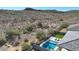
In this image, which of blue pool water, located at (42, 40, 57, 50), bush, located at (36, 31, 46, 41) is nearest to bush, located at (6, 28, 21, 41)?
bush, located at (36, 31, 46, 41)

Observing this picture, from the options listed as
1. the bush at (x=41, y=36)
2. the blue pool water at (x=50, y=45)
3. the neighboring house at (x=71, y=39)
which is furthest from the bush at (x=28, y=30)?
the neighboring house at (x=71, y=39)

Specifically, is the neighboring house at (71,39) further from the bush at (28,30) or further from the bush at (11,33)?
the bush at (11,33)

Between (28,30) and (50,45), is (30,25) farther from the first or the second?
(50,45)

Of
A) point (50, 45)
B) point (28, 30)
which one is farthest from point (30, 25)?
point (50, 45)

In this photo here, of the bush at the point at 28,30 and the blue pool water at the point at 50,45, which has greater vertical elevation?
the bush at the point at 28,30

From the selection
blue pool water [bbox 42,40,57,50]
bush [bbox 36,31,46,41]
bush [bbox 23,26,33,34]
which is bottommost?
blue pool water [bbox 42,40,57,50]

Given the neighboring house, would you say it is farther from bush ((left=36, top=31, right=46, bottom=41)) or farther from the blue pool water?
bush ((left=36, top=31, right=46, bottom=41))

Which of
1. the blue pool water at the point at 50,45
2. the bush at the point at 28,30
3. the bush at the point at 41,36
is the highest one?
the bush at the point at 28,30

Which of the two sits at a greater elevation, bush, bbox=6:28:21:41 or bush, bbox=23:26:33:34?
bush, bbox=23:26:33:34

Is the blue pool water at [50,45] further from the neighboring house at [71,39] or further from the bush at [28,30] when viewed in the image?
the bush at [28,30]
